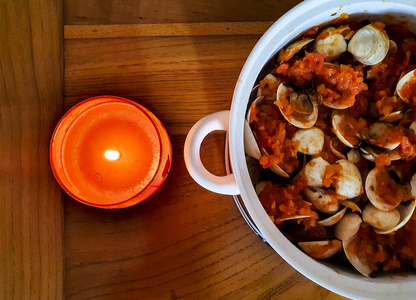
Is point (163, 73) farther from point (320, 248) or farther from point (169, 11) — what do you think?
point (320, 248)

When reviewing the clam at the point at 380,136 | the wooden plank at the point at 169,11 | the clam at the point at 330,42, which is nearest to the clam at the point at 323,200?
the clam at the point at 380,136

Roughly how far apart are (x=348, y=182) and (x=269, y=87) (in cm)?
18

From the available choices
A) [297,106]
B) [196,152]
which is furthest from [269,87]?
[196,152]

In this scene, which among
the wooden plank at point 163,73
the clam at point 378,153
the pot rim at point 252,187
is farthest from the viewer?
the wooden plank at point 163,73

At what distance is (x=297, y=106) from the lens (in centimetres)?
52

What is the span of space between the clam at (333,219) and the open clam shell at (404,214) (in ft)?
0.21

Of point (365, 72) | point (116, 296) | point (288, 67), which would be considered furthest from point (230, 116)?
point (116, 296)

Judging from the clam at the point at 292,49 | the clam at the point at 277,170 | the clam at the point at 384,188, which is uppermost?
the clam at the point at 292,49

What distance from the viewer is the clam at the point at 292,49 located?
1.65 ft

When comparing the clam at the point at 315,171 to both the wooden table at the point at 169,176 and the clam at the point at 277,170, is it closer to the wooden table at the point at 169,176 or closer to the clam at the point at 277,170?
the clam at the point at 277,170

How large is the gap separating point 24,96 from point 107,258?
318mm

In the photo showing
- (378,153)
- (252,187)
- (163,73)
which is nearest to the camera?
(252,187)

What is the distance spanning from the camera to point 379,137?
538 millimetres

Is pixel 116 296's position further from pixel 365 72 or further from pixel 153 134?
pixel 365 72
